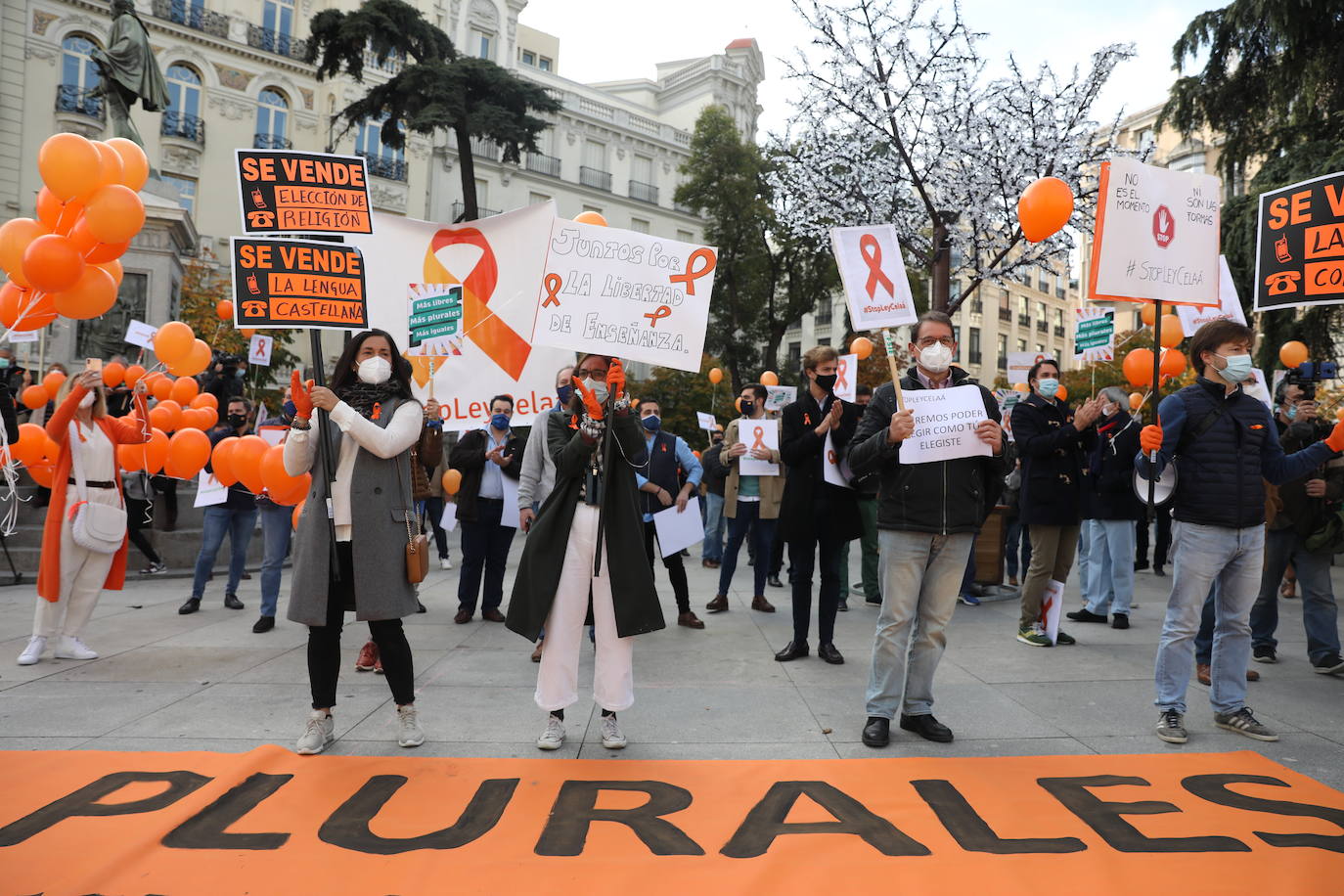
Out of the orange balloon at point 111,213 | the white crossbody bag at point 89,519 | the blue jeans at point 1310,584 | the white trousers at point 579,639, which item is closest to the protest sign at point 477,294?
the white crossbody bag at point 89,519

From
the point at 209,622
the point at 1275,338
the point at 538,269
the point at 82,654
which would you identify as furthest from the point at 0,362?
the point at 1275,338

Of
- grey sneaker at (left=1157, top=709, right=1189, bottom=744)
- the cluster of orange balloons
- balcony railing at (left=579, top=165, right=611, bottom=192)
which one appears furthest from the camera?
balcony railing at (left=579, top=165, right=611, bottom=192)

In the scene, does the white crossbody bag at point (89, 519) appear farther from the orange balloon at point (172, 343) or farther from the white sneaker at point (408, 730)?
the white sneaker at point (408, 730)

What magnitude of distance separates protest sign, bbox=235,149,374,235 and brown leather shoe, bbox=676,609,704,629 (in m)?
4.04

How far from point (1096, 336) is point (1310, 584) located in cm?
543

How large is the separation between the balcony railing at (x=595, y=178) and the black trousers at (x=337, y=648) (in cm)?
3998

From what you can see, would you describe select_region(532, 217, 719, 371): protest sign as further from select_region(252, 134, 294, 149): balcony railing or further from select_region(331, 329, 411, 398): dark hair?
select_region(252, 134, 294, 149): balcony railing

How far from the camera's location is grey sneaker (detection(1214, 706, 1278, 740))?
14.2ft

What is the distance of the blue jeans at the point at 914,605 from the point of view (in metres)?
4.32

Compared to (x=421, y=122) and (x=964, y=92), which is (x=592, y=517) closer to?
(x=964, y=92)

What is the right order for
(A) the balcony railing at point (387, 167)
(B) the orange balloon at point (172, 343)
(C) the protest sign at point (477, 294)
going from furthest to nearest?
(A) the balcony railing at point (387, 167) < (C) the protest sign at point (477, 294) < (B) the orange balloon at point (172, 343)

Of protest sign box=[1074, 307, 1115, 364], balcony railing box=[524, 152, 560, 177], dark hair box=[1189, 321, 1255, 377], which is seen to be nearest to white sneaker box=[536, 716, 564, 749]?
dark hair box=[1189, 321, 1255, 377]

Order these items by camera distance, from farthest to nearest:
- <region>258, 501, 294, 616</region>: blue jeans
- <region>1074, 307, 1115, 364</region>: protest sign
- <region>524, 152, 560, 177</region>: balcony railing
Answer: <region>524, 152, 560, 177</region>: balcony railing → <region>1074, 307, 1115, 364</region>: protest sign → <region>258, 501, 294, 616</region>: blue jeans

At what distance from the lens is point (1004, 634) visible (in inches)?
274
